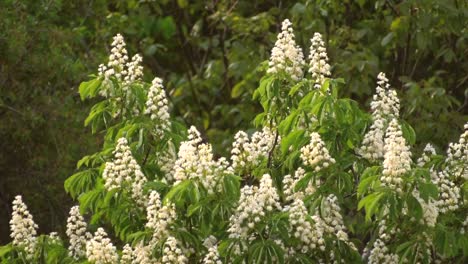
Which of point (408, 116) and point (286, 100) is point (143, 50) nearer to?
point (408, 116)

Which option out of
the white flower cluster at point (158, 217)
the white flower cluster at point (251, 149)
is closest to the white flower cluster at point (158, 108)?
the white flower cluster at point (251, 149)

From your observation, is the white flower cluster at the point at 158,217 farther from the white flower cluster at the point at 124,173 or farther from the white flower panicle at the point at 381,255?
the white flower panicle at the point at 381,255

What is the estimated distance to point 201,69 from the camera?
1473 cm

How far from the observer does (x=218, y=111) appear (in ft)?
46.5

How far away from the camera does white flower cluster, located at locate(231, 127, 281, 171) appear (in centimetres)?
760

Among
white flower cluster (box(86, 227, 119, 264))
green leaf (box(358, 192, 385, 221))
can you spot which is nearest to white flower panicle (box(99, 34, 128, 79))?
white flower cluster (box(86, 227, 119, 264))

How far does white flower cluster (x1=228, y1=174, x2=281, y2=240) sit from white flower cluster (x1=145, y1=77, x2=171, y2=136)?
2.82ft

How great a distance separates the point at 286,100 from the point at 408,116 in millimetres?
4422

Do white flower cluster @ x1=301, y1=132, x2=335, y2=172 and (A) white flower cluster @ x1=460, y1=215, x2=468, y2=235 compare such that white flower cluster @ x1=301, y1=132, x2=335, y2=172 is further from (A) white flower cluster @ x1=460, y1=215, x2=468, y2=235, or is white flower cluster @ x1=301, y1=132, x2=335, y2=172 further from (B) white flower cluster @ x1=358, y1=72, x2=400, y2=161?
(A) white flower cluster @ x1=460, y1=215, x2=468, y2=235

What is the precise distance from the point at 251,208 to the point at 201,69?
25.9ft

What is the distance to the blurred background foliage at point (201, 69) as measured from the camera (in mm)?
11242

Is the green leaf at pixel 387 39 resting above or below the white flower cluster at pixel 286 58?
above

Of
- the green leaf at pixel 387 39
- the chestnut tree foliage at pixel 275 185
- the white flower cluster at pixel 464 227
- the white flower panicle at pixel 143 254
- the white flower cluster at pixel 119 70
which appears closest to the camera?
the chestnut tree foliage at pixel 275 185

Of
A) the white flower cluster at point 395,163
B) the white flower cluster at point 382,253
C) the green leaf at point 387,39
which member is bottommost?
the white flower cluster at point 382,253
